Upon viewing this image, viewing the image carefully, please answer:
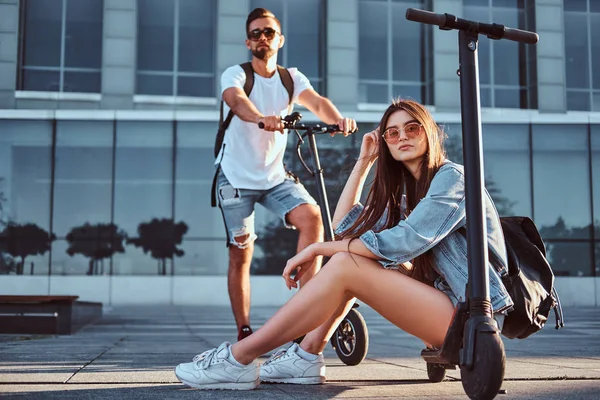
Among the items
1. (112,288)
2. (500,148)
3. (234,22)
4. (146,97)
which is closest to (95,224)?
(112,288)

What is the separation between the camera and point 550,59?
1886cm

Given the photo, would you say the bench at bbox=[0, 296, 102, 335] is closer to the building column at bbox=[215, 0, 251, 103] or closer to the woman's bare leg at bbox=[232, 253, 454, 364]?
the woman's bare leg at bbox=[232, 253, 454, 364]

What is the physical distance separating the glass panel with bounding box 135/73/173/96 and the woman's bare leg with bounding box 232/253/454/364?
15.6 meters

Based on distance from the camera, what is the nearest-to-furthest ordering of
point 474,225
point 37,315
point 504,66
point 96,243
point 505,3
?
point 474,225
point 37,315
point 96,243
point 504,66
point 505,3

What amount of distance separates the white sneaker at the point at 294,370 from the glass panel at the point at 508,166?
52.2 ft

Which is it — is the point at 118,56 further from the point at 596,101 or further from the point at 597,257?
the point at 597,257

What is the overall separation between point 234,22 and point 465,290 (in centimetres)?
1606

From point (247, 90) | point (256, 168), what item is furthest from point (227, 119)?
point (256, 168)

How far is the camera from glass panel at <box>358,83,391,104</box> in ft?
61.1

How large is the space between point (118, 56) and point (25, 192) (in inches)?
144

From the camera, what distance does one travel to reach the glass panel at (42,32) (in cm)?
1769

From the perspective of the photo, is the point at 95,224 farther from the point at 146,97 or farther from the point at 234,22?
the point at 234,22

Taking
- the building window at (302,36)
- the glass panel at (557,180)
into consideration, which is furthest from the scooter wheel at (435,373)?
the glass panel at (557,180)

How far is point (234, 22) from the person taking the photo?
58.7ft
